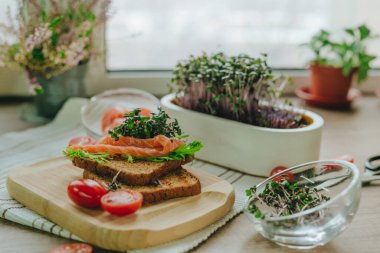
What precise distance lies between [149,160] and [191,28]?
109cm

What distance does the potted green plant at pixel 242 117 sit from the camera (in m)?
1.37

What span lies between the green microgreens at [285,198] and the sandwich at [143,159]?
156 mm

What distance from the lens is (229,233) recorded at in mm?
1120

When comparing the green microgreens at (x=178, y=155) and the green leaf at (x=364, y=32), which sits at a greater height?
the green leaf at (x=364, y=32)

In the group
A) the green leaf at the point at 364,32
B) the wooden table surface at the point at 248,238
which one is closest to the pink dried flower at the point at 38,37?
the wooden table surface at the point at 248,238

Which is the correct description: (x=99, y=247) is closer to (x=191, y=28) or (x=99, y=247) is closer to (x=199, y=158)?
(x=199, y=158)

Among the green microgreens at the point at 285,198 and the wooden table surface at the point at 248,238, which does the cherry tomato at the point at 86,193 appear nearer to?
the wooden table surface at the point at 248,238

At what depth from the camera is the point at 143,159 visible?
125 cm

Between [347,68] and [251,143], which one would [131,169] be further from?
[347,68]

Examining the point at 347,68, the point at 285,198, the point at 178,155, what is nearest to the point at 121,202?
the point at 178,155

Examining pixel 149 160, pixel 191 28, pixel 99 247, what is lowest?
Answer: pixel 99 247

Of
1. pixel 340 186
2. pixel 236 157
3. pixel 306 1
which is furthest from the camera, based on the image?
pixel 306 1

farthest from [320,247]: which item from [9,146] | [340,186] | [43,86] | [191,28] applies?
[191,28]

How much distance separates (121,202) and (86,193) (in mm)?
80
